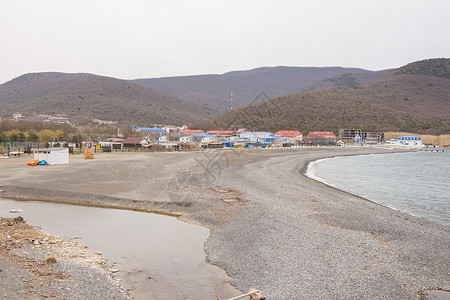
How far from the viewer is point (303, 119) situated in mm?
115812

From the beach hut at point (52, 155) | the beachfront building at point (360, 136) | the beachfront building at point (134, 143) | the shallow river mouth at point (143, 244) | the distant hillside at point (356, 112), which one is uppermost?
the distant hillside at point (356, 112)

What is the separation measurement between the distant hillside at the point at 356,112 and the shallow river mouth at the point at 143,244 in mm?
100560

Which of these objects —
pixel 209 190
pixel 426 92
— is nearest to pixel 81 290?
pixel 209 190

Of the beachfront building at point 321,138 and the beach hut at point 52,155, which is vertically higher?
the beachfront building at point 321,138

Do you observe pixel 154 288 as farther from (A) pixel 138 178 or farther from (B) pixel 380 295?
(A) pixel 138 178

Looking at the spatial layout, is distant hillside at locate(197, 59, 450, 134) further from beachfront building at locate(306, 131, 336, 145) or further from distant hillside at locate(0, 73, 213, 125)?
distant hillside at locate(0, 73, 213, 125)

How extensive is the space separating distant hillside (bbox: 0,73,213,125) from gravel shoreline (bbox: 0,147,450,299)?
94680 mm

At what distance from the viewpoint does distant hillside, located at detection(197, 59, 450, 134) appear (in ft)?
372

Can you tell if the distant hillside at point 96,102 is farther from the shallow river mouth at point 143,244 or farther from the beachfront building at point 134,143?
the shallow river mouth at point 143,244

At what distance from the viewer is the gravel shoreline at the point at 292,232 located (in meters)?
8.39

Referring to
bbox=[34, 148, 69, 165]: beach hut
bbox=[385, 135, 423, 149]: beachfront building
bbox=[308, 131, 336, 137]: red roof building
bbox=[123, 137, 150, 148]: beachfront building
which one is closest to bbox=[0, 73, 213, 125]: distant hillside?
bbox=[123, 137, 150, 148]: beachfront building

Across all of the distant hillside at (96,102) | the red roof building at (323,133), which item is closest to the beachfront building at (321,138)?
the red roof building at (323,133)

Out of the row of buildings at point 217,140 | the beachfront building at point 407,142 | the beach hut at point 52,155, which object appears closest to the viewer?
the beach hut at point 52,155

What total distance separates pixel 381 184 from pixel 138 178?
2119 centimetres
